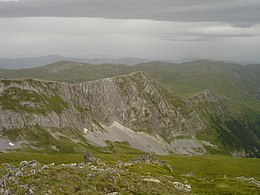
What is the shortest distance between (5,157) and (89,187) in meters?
112

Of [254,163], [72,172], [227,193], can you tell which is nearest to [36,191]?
[72,172]

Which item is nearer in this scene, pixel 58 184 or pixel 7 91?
pixel 58 184

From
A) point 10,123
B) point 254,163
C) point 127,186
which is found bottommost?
point 254,163

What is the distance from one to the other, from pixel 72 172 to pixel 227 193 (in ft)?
62.5

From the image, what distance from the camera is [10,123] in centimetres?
18512

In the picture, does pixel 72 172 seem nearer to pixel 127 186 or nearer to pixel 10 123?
pixel 127 186

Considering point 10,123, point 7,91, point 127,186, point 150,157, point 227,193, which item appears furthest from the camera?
point 7,91

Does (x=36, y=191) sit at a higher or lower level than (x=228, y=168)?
higher

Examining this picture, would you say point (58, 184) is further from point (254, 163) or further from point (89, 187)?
point (254, 163)

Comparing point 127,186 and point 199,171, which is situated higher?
point 127,186

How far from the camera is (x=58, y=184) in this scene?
36.1 metres

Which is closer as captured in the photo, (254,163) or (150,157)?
(150,157)

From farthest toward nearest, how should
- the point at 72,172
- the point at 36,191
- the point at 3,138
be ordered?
the point at 3,138, the point at 72,172, the point at 36,191

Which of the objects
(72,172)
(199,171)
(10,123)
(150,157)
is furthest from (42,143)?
(72,172)
